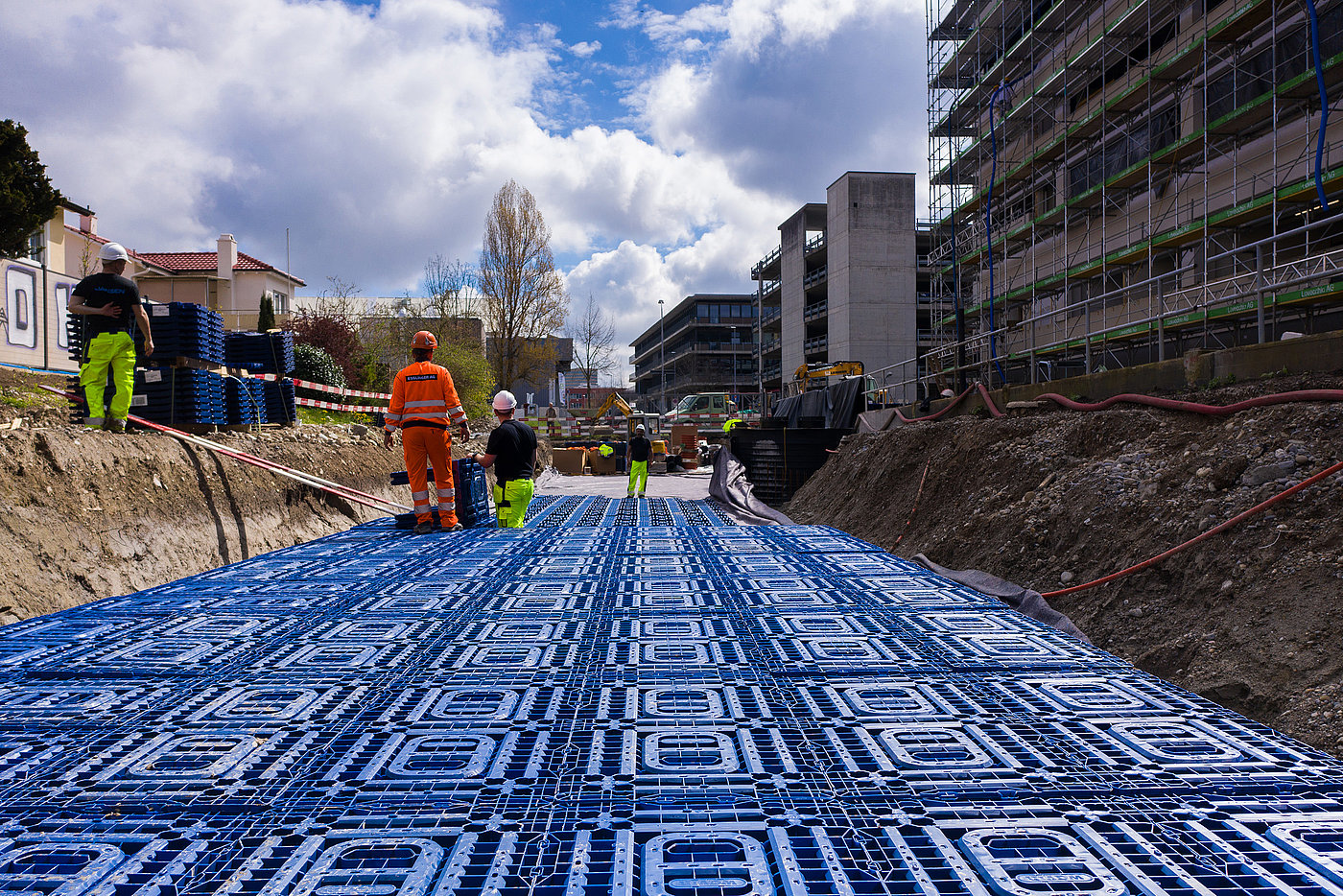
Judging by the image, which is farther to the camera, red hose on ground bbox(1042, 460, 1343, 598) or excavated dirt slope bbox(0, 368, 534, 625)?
excavated dirt slope bbox(0, 368, 534, 625)

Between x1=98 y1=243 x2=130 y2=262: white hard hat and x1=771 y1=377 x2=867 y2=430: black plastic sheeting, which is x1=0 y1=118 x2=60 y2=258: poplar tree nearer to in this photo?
x1=98 y1=243 x2=130 y2=262: white hard hat

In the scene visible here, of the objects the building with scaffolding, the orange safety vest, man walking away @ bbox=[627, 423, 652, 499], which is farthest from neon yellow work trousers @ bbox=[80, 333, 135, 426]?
the building with scaffolding

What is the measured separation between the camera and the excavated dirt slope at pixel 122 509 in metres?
4.59

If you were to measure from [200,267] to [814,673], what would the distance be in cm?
4154

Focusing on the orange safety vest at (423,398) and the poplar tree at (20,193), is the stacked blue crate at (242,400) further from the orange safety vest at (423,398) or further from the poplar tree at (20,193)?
the poplar tree at (20,193)

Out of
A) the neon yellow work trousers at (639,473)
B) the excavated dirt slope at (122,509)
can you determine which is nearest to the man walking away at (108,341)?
the excavated dirt slope at (122,509)

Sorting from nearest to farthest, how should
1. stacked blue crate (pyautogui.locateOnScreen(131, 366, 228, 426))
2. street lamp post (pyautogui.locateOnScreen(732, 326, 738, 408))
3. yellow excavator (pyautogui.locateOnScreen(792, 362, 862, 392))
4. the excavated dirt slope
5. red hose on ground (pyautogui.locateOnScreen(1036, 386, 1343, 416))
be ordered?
the excavated dirt slope, red hose on ground (pyautogui.locateOnScreen(1036, 386, 1343, 416)), stacked blue crate (pyautogui.locateOnScreen(131, 366, 228, 426)), yellow excavator (pyautogui.locateOnScreen(792, 362, 862, 392)), street lamp post (pyautogui.locateOnScreen(732, 326, 738, 408))

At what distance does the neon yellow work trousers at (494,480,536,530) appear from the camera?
847cm

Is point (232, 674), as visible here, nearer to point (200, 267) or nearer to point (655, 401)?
point (200, 267)

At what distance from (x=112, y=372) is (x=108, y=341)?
0.29m

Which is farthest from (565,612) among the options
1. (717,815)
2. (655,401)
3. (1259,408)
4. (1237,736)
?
(655,401)

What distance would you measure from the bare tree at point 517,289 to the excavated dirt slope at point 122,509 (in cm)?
2515

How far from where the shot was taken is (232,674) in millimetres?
3270

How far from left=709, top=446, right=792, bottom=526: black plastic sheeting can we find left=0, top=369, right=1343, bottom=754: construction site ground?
345 centimetres
